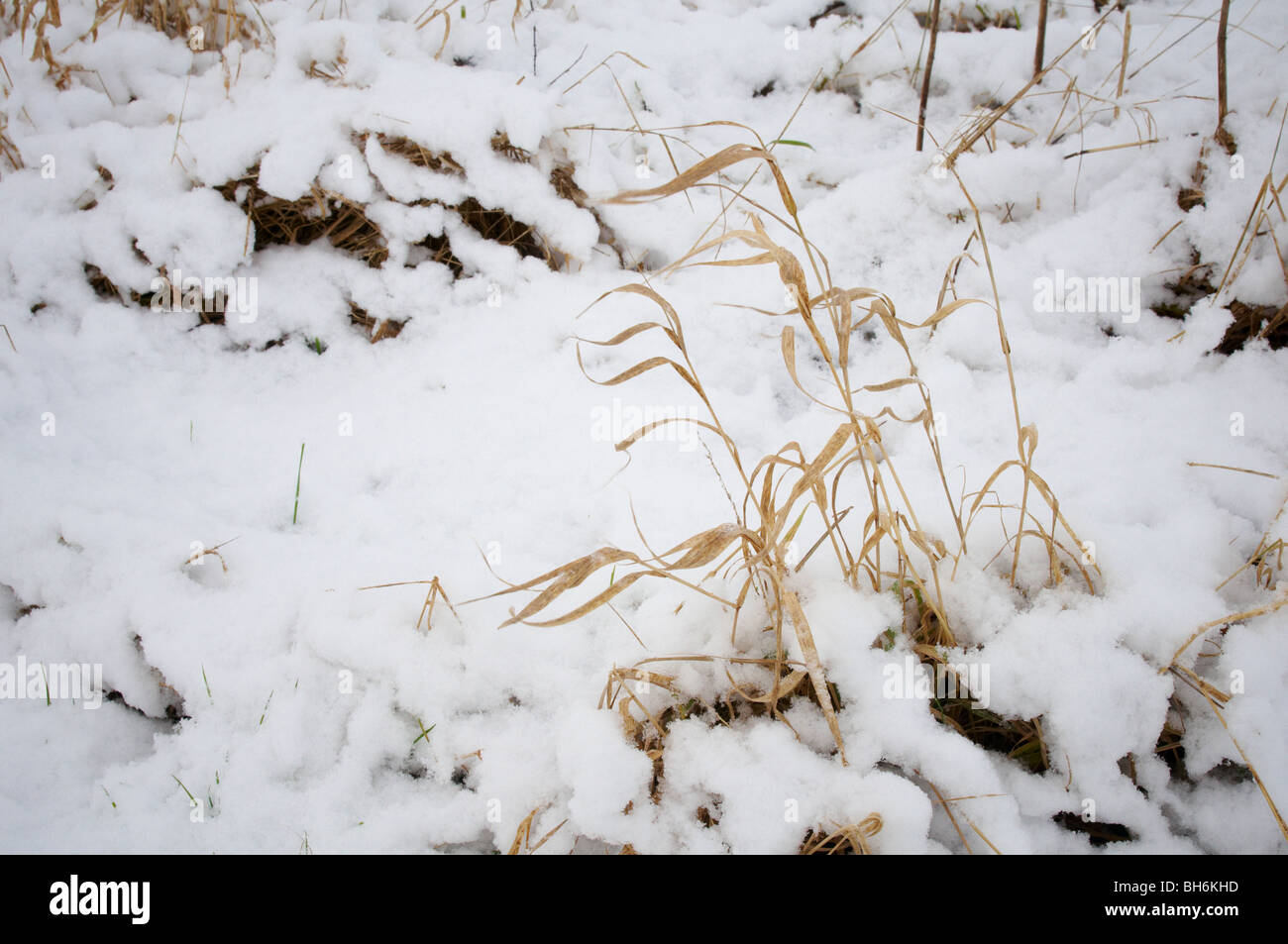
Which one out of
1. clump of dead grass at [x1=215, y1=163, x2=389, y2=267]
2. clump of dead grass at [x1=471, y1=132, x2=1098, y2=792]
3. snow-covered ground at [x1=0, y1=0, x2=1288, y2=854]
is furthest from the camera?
clump of dead grass at [x1=215, y1=163, x2=389, y2=267]

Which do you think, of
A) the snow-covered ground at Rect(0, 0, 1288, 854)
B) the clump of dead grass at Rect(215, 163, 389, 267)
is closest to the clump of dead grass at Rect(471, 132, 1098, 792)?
the snow-covered ground at Rect(0, 0, 1288, 854)

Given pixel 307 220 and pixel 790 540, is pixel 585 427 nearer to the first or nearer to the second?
pixel 790 540

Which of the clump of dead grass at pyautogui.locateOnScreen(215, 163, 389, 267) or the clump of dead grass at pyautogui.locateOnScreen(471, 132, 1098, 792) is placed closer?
the clump of dead grass at pyautogui.locateOnScreen(471, 132, 1098, 792)

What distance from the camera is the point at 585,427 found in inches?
63.8

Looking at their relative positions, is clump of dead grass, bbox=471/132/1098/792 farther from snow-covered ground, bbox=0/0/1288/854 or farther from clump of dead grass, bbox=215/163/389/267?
clump of dead grass, bbox=215/163/389/267

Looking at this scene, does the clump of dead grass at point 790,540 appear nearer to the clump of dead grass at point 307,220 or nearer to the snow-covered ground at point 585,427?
the snow-covered ground at point 585,427

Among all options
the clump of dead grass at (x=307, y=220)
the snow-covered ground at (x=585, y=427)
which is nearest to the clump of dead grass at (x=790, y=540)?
the snow-covered ground at (x=585, y=427)

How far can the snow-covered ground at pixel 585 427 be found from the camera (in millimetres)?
1084

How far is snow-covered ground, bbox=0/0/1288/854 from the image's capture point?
1.08m

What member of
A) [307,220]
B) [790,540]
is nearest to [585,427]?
[790,540]

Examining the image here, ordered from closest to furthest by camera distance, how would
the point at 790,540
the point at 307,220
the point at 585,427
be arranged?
the point at 790,540 < the point at 585,427 < the point at 307,220

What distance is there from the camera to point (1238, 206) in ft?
5.25

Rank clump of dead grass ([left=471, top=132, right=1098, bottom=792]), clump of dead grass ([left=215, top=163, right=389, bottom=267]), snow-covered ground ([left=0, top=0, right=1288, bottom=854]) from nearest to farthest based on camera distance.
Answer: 1. clump of dead grass ([left=471, top=132, right=1098, bottom=792])
2. snow-covered ground ([left=0, top=0, right=1288, bottom=854])
3. clump of dead grass ([left=215, top=163, right=389, bottom=267])
